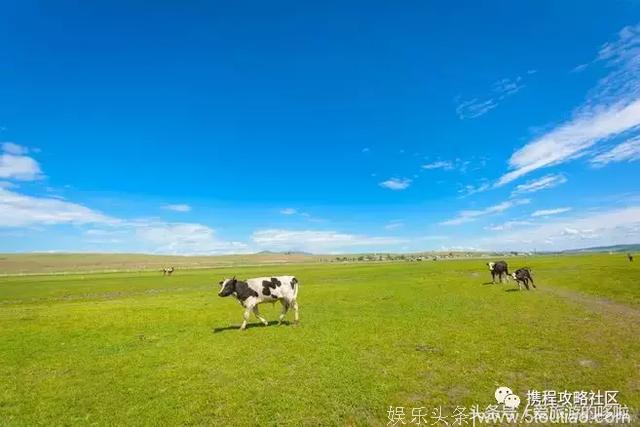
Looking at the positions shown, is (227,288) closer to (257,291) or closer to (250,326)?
(257,291)

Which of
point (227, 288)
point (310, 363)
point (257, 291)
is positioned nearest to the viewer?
point (310, 363)

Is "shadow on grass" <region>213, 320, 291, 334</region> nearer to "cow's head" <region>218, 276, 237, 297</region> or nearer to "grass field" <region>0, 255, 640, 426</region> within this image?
"grass field" <region>0, 255, 640, 426</region>

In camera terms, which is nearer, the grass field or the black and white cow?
the grass field

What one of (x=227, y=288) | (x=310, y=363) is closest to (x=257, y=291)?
(x=227, y=288)

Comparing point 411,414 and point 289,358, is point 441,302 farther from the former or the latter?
point 411,414

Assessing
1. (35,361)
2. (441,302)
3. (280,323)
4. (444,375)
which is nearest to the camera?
(444,375)

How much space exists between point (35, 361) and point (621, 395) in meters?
21.0

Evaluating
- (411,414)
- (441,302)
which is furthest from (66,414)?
(441,302)

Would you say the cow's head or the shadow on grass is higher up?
the cow's head

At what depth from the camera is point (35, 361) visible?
1631 centimetres

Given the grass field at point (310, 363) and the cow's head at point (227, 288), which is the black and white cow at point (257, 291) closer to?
the cow's head at point (227, 288)

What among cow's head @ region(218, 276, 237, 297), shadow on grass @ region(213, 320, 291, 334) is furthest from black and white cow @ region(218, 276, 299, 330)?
shadow on grass @ region(213, 320, 291, 334)

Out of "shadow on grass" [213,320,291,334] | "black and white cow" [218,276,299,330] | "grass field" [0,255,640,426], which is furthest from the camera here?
"black and white cow" [218,276,299,330]

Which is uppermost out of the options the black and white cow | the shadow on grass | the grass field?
the black and white cow
